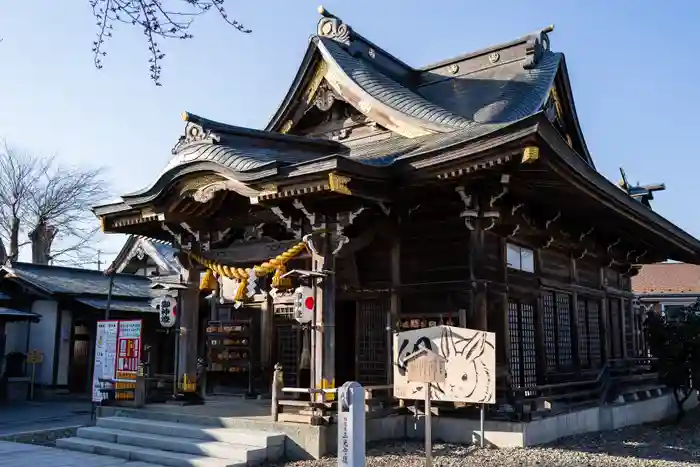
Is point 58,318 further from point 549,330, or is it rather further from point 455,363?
point 455,363

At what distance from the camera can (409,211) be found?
1151cm

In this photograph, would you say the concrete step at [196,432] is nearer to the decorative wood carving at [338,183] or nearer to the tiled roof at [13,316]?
the decorative wood carving at [338,183]

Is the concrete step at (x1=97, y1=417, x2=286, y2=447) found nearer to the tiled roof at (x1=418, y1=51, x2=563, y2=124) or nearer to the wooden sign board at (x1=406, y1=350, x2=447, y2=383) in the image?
the wooden sign board at (x1=406, y1=350, x2=447, y2=383)

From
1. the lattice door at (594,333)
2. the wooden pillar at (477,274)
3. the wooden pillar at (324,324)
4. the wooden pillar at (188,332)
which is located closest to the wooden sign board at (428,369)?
the wooden pillar at (324,324)

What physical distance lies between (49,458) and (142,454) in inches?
60.0

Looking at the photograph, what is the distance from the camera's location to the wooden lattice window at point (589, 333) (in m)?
14.5

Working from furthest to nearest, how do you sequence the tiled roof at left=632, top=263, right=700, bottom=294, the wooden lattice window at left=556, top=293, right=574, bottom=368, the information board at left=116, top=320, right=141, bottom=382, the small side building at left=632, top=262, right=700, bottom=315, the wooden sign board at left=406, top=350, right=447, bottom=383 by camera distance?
the tiled roof at left=632, top=263, right=700, bottom=294 → the small side building at left=632, top=262, right=700, bottom=315 → the wooden lattice window at left=556, top=293, right=574, bottom=368 → the information board at left=116, top=320, right=141, bottom=382 → the wooden sign board at left=406, top=350, right=447, bottom=383

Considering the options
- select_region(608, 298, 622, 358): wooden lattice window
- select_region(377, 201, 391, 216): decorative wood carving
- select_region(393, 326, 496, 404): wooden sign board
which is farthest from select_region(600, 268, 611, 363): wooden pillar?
select_region(393, 326, 496, 404): wooden sign board

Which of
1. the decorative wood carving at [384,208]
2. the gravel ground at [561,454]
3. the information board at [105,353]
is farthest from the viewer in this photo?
the information board at [105,353]

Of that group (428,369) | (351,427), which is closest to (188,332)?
(351,427)

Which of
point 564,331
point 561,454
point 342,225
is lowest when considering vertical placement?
point 561,454

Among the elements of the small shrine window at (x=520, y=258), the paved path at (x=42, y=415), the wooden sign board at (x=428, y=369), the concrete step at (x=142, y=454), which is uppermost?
the small shrine window at (x=520, y=258)

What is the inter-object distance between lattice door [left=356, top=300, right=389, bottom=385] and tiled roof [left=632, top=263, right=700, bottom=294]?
27499 millimetres

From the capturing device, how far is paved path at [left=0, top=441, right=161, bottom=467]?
30.5 feet
